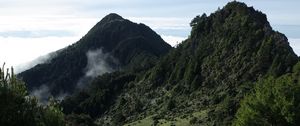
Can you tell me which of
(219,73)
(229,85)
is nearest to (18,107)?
(229,85)

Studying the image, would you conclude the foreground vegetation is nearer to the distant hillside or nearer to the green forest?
the green forest

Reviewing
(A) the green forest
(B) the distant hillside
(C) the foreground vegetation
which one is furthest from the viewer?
(B) the distant hillside

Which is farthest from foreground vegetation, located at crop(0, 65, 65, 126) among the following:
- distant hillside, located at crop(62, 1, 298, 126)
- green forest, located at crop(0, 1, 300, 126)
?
distant hillside, located at crop(62, 1, 298, 126)

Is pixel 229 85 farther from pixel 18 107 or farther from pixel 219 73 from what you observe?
pixel 18 107

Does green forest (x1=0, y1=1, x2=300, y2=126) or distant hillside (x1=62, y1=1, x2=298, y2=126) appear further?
distant hillside (x1=62, y1=1, x2=298, y2=126)

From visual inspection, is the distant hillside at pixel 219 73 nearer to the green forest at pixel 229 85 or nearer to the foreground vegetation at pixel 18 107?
the green forest at pixel 229 85

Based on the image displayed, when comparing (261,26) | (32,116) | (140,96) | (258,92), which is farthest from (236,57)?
(32,116)

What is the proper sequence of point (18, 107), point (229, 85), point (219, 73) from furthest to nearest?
point (219, 73) → point (229, 85) → point (18, 107)

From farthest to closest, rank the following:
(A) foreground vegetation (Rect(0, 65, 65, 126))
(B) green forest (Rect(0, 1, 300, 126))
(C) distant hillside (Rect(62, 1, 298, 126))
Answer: (C) distant hillside (Rect(62, 1, 298, 126))
(B) green forest (Rect(0, 1, 300, 126))
(A) foreground vegetation (Rect(0, 65, 65, 126))

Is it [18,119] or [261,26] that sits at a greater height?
[261,26]

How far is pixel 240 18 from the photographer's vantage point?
7170 inches

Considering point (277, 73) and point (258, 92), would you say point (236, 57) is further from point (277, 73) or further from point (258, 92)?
point (258, 92)

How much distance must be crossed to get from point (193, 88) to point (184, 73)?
20.7 meters

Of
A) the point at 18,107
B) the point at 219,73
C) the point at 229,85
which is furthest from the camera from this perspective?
the point at 219,73
